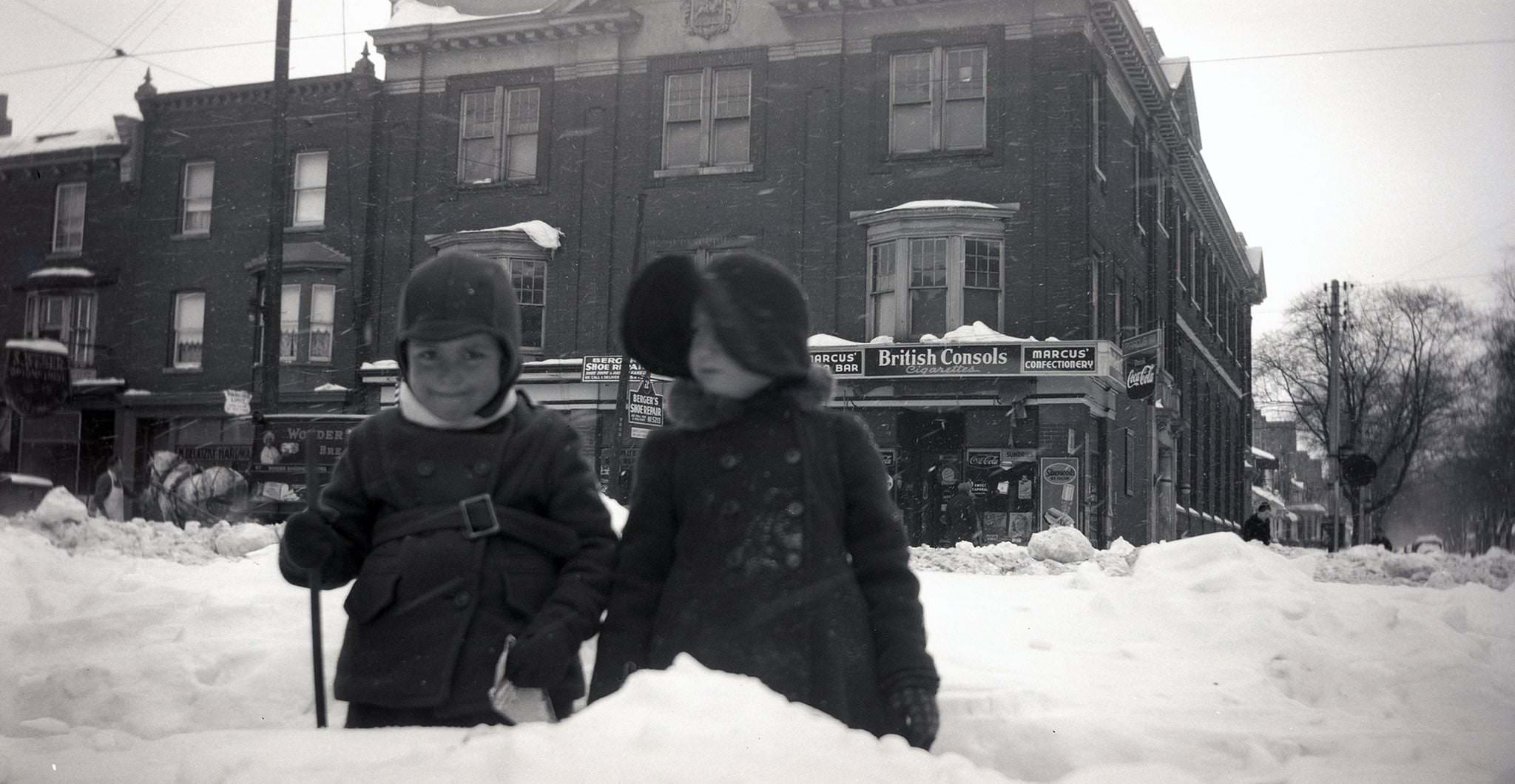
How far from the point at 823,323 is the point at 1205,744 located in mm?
8429

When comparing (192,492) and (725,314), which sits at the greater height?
(725,314)

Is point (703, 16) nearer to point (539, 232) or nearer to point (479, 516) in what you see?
point (539, 232)

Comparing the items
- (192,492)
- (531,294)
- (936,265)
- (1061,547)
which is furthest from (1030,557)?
(192,492)

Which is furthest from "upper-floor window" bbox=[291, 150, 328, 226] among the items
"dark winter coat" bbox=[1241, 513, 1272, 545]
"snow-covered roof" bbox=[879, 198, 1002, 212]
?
"dark winter coat" bbox=[1241, 513, 1272, 545]

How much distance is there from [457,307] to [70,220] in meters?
2.85

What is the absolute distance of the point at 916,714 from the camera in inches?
80.5

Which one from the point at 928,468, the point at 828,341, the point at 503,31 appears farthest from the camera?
the point at 928,468

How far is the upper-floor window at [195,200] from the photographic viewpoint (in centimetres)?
591

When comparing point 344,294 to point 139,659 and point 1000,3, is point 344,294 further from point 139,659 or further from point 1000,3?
point 1000,3

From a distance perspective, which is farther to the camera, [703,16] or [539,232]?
[703,16]

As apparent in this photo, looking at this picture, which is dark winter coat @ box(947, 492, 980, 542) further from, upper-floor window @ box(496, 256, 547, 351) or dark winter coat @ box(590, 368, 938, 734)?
dark winter coat @ box(590, 368, 938, 734)

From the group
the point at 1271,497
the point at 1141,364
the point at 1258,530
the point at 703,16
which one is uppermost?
Result: the point at 703,16

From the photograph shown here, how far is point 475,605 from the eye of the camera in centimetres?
220

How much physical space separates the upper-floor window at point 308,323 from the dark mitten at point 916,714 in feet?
13.0
